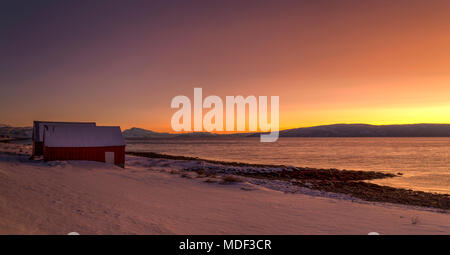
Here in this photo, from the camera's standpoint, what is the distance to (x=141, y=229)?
25.8 feet

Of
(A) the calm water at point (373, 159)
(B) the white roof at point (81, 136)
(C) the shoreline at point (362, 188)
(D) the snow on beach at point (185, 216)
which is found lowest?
(A) the calm water at point (373, 159)

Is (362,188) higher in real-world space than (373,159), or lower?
higher

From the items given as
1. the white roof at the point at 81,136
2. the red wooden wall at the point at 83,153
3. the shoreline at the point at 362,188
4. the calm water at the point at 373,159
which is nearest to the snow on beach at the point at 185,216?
the shoreline at the point at 362,188

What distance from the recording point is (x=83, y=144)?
98.6 feet

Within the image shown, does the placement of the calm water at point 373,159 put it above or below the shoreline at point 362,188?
below

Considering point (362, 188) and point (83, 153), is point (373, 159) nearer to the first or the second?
point (362, 188)

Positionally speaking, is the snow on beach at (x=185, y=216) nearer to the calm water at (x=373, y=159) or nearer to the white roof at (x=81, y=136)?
the calm water at (x=373, y=159)

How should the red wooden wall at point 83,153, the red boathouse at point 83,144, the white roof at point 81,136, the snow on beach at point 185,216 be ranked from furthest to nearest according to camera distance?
the white roof at point 81,136 → the red boathouse at point 83,144 → the red wooden wall at point 83,153 → the snow on beach at point 185,216

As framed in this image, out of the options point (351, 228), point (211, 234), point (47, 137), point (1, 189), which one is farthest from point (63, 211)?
point (47, 137)

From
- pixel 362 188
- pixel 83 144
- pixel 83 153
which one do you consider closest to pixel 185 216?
pixel 362 188

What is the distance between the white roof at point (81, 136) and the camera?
29.3m

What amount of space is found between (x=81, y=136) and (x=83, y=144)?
1121 millimetres
